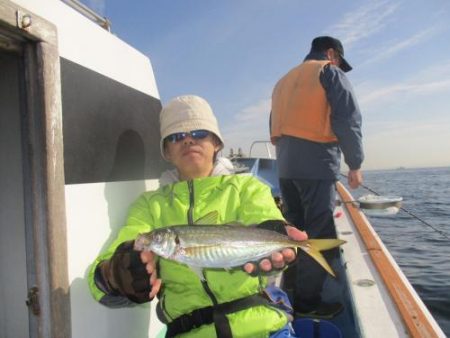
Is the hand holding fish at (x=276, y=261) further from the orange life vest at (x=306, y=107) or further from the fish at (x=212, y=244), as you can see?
the orange life vest at (x=306, y=107)

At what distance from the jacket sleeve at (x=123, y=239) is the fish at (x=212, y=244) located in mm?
320

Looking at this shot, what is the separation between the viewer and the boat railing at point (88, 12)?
9.46 feet

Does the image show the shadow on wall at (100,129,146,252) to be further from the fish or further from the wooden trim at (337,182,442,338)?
the wooden trim at (337,182,442,338)

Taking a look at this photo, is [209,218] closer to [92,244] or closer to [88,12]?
[92,244]

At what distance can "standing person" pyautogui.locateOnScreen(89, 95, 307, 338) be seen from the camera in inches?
91.3

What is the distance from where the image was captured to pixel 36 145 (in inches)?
85.4

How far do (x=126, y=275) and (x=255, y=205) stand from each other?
108 centimetres

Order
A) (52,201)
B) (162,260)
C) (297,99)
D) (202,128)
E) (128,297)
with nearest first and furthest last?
(52,201), (128,297), (162,260), (202,128), (297,99)

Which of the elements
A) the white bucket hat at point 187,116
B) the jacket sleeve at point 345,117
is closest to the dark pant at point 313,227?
the jacket sleeve at point 345,117

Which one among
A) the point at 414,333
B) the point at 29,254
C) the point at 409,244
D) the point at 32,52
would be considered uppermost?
the point at 32,52

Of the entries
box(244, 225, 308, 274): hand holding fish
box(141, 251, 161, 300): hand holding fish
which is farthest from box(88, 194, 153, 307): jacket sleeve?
box(244, 225, 308, 274): hand holding fish

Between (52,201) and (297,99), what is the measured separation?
363 centimetres

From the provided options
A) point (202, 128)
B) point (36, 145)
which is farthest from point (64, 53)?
point (202, 128)

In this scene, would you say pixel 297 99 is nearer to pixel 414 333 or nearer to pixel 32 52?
pixel 414 333
